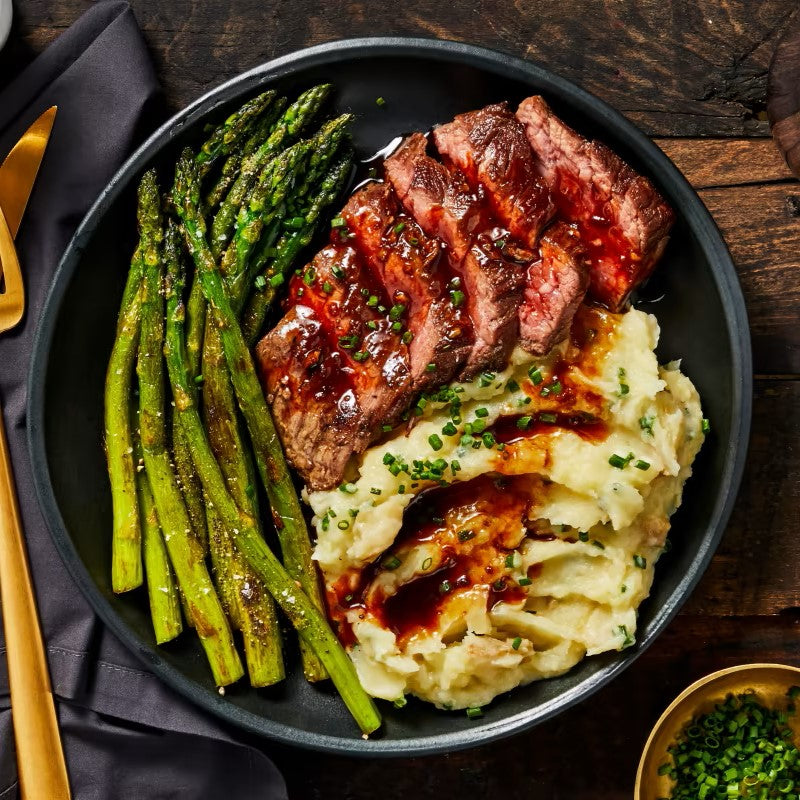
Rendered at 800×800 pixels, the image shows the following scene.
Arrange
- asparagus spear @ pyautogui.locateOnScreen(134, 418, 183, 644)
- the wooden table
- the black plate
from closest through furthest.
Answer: the black plate
asparagus spear @ pyautogui.locateOnScreen(134, 418, 183, 644)
the wooden table

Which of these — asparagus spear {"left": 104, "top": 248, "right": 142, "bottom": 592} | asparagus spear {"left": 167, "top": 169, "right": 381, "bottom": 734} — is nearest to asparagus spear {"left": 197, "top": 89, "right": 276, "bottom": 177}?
asparagus spear {"left": 167, "top": 169, "right": 381, "bottom": 734}

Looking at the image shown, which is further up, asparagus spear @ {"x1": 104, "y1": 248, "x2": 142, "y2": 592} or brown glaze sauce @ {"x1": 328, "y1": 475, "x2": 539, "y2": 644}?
asparagus spear @ {"x1": 104, "y1": 248, "x2": 142, "y2": 592}

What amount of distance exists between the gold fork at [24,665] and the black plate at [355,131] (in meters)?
0.38

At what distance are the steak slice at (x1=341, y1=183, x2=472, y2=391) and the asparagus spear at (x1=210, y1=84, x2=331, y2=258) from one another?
0.45 meters

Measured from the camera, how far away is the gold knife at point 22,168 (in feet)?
13.6

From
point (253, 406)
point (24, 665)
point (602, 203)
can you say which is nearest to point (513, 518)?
point (253, 406)

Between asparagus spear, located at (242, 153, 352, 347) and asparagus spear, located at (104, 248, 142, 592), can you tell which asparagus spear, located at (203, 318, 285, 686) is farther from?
asparagus spear, located at (104, 248, 142, 592)

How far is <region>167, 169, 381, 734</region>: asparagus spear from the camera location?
392 cm

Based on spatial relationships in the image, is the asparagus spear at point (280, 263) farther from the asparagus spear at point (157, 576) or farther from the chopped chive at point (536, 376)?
the chopped chive at point (536, 376)

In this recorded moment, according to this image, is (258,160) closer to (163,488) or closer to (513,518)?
(163,488)

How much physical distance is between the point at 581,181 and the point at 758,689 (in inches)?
103

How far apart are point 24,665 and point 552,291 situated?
9.97 feet

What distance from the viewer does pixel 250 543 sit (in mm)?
3922

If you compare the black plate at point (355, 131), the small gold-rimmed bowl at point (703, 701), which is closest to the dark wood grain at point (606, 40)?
the black plate at point (355, 131)
